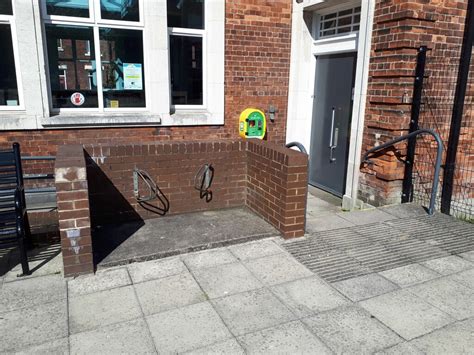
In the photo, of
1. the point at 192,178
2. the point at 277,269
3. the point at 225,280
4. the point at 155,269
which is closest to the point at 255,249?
the point at 277,269

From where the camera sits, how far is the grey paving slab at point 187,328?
2.73 m

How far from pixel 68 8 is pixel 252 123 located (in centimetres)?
351

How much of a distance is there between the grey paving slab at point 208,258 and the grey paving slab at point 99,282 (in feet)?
2.13

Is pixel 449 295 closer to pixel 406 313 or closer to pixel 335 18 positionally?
pixel 406 313

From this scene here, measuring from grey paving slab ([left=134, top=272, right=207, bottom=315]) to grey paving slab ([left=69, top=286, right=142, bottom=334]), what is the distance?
83 mm

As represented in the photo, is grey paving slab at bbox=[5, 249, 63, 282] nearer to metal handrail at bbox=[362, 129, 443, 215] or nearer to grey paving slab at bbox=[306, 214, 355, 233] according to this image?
grey paving slab at bbox=[306, 214, 355, 233]

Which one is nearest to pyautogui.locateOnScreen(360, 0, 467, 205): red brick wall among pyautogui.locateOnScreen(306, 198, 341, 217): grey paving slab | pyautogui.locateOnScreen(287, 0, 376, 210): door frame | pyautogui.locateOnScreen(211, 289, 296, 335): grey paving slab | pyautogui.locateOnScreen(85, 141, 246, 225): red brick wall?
pyautogui.locateOnScreen(287, 0, 376, 210): door frame

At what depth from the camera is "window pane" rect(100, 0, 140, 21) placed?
6129mm

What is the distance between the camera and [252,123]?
7.07 m

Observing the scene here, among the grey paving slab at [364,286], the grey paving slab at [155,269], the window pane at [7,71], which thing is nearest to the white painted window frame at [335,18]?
the grey paving slab at [364,286]

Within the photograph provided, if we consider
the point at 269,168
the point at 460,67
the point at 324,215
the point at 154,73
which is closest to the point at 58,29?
the point at 154,73

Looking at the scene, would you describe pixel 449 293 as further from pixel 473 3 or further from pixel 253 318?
pixel 473 3

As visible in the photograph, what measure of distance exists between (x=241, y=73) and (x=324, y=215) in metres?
3.06

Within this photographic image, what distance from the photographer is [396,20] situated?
521 centimetres
